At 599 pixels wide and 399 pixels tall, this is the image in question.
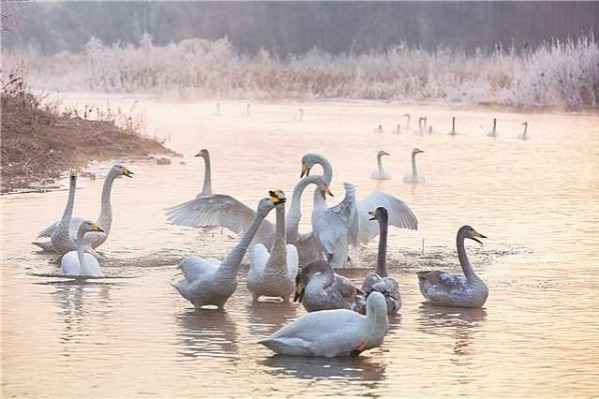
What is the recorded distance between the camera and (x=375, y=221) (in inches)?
498

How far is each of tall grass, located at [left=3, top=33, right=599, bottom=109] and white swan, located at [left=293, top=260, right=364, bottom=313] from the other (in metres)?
23.2

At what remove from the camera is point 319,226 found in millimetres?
12086

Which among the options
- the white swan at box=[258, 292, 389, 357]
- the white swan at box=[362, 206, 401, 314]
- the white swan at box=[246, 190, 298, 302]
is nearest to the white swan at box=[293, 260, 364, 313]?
the white swan at box=[362, 206, 401, 314]

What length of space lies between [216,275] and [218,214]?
2.23 metres

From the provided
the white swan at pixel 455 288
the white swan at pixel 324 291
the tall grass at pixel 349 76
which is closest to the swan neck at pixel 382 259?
the white swan at pixel 455 288

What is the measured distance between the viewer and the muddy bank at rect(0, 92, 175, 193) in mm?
18625

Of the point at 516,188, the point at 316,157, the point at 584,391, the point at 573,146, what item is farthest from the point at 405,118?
the point at 584,391

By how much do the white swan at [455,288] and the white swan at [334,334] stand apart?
201cm

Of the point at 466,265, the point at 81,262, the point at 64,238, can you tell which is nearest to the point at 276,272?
the point at 466,265

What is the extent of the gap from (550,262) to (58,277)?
4076 mm

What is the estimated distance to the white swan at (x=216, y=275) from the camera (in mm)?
10188

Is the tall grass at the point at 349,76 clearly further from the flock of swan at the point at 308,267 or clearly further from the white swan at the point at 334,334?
the white swan at the point at 334,334

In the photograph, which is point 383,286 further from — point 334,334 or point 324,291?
point 334,334

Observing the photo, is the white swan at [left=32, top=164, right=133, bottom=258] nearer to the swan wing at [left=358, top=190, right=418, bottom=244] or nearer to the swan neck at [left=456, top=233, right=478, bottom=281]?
the swan wing at [left=358, top=190, right=418, bottom=244]
